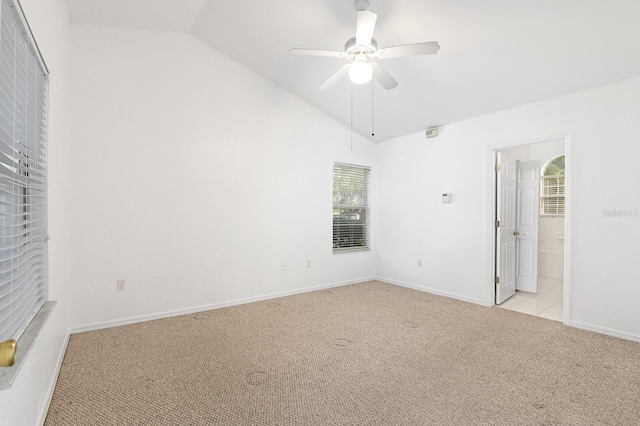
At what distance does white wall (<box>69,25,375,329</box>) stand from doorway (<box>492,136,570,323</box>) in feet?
8.50

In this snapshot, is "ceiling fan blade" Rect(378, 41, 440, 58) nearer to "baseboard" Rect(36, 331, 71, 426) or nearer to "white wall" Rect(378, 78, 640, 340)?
"white wall" Rect(378, 78, 640, 340)

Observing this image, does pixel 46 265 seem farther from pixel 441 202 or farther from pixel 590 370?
pixel 441 202

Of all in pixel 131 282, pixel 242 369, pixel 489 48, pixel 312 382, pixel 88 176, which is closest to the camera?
pixel 312 382

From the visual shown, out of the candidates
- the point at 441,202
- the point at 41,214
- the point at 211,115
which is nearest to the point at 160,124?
the point at 211,115

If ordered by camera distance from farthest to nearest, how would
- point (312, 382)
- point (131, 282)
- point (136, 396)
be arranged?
point (131, 282), point (312, 382), point (136, 396)

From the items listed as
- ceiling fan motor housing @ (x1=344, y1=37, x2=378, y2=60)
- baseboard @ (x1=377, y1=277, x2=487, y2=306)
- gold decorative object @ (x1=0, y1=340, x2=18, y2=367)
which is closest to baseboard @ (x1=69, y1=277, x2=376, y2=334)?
baseboard @ (x1=377, y1=277, x2=487, y2=306)

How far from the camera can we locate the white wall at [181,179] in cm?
324

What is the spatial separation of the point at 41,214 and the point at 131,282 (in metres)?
1.51

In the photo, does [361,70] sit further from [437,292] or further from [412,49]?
[437,292]

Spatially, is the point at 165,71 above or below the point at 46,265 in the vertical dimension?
above

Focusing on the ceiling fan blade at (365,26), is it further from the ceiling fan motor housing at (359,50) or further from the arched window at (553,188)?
the arched window at (553,188)

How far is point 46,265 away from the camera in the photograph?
220cm

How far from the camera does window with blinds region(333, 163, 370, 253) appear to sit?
5.26 metres

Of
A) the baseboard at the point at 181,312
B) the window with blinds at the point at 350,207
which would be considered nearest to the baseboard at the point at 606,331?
the window with blinds at the point at 350,207
